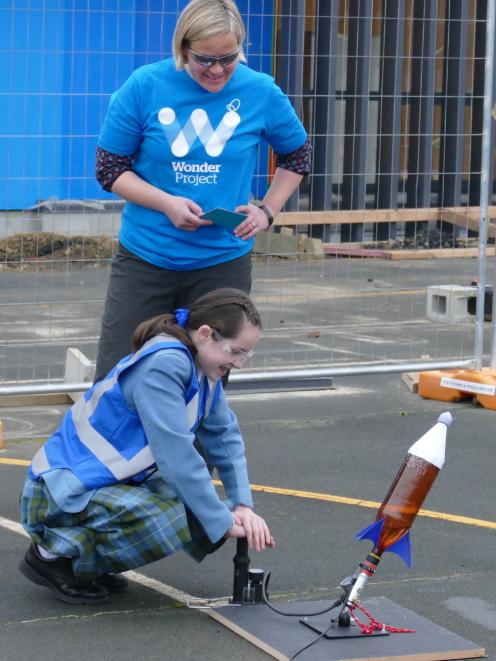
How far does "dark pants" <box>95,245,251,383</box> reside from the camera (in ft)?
17.8

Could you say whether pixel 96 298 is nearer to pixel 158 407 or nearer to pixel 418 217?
pixel 418 217

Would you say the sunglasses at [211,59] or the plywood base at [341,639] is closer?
the plywood base at [341,639]

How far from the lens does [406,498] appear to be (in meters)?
4.31

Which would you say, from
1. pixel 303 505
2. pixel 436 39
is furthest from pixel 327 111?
pixel 303 505

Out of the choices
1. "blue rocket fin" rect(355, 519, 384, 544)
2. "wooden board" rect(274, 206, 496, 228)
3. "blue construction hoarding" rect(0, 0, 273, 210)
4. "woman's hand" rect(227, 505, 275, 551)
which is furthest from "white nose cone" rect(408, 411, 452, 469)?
"wooden board" rect(274, 206, 496, 228)

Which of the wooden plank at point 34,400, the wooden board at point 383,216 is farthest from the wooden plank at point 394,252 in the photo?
the wooden plank at point 34,400

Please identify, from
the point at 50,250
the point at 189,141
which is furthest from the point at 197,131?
the point at 50,250

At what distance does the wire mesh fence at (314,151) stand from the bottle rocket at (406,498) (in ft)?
12.7

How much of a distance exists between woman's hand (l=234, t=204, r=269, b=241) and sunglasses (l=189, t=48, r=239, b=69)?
22.6 inches

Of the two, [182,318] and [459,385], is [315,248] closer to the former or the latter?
[459,385]

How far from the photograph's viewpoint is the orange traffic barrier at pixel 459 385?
27.6 feet

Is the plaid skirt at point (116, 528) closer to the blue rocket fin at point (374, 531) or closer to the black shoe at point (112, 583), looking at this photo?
the black shoe at point (112, 583)

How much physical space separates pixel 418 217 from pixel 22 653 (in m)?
5.49

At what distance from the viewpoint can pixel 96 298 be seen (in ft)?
29.3
